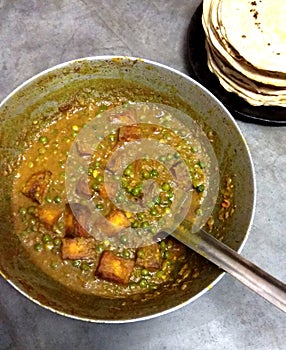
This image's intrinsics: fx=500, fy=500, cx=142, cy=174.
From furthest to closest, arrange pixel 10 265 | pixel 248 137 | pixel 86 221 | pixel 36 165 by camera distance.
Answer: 1. pixel 248 137
2. pixel 36 165
3. pixel 86 221
4. pixel 10 265

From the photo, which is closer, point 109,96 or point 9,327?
point 9,327

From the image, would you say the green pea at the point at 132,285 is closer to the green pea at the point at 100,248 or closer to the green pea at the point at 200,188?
the green pea at the point at 100,248

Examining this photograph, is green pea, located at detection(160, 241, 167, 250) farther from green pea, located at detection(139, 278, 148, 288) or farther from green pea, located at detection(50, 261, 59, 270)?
green pea, located at detection(50, 261, 59, 270)

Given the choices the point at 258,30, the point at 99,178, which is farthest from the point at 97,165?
the point at 258,30

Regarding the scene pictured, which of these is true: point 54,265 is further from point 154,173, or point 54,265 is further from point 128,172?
point 154,173

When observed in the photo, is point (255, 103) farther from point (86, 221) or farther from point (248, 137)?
point (86, 221)

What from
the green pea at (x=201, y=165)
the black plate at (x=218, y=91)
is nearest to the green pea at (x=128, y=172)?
the green pea at (x=201, y=165)

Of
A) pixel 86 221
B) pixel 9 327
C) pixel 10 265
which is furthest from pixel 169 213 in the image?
pixel 9 327
